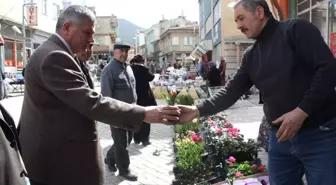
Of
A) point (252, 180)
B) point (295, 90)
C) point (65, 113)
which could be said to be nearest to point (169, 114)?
point (65, 113)

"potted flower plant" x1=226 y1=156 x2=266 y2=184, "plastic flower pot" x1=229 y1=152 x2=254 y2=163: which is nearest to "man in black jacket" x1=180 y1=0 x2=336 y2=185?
"potted flower plant" x1=226 y1=156 x2=266 y2=184

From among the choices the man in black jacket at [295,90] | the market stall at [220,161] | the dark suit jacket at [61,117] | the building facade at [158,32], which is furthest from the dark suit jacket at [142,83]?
the building facade at [158,32]

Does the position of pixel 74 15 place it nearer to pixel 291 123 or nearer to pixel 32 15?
pixel 291 123

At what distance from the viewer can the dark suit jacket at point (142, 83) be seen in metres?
7.73

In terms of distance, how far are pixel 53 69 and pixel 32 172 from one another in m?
0.71

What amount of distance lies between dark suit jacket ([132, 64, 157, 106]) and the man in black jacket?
512 cm

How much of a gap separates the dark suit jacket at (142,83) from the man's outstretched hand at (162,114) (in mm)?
4747

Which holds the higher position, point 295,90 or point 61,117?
point 295,90

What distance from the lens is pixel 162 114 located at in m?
2.76

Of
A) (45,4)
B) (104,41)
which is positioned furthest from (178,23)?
Answer: (45,4)

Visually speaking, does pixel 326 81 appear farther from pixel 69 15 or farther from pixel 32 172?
pixel 32 172

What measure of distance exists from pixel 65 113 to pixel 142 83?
5.50 metres

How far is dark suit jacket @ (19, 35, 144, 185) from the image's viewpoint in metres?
2.29

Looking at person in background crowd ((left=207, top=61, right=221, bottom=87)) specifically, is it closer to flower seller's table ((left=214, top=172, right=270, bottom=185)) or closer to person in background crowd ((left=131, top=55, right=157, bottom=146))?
person in background crowd ((left=131, top=55, right=157, bottom=146))
